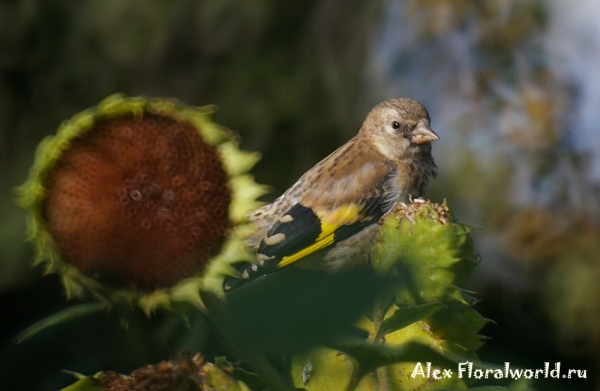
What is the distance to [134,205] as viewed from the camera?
69cm

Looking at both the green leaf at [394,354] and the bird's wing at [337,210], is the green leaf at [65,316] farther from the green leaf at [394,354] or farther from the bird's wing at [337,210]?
the bird's wing at [337,210]

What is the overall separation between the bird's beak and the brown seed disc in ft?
3.94

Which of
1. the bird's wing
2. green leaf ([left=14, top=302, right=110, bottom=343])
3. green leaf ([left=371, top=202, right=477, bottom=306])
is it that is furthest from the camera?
the bird's wing

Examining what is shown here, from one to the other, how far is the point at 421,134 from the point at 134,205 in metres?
1.35

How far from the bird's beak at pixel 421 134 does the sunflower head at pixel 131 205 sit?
1.18 m

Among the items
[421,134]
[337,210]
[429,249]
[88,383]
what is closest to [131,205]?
[88,383]

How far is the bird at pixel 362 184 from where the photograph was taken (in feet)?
6.11

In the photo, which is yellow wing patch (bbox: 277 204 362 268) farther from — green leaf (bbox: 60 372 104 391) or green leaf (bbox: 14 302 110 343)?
green leaf (bbox: 14 302 110 343)

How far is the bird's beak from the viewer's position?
189 cm

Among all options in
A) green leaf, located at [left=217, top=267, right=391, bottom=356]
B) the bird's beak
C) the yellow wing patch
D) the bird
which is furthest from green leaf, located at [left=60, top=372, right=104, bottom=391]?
the bird's beak

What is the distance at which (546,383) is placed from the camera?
179 centimetres

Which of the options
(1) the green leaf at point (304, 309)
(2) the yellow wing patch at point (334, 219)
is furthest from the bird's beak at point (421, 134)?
(1) the green leaf at point (304, 309)

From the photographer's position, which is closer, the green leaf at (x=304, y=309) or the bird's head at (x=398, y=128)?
the green leaf at (x=304, y=309)

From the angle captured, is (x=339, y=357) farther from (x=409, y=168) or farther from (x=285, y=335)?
(x=409, y=168)
